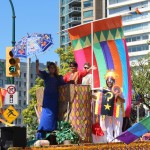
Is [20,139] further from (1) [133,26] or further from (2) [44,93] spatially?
(1) [133,26]

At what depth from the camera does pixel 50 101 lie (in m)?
12.5

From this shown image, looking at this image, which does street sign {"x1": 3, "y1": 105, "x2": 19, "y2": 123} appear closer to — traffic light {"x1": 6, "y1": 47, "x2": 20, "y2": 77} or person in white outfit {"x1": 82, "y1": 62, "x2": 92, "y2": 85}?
traffic light {"x1": 6, "y1": 47, "x2": 20, "y2": 77}

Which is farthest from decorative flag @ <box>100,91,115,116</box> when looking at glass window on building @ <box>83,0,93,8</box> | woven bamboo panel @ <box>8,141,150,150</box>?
glass window on building @ <box>83,0,93,8</box>

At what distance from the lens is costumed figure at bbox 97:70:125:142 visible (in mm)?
13281

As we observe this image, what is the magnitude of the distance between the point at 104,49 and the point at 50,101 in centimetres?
295

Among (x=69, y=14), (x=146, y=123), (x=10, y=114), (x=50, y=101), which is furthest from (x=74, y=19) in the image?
(x=146, y=123)

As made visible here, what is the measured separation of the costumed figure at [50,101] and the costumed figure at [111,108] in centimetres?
119

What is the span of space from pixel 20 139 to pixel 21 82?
141 metres

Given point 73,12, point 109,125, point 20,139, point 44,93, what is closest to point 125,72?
point 109,125

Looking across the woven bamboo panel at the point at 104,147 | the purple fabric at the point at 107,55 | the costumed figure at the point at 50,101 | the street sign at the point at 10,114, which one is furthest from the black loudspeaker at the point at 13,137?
the street sign at the point at 10,114

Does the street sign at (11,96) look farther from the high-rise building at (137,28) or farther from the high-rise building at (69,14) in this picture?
the high-rise building at (69,14)

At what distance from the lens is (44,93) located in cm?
1264

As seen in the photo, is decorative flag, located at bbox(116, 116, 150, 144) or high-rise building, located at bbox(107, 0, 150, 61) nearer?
decorative flag, located at bbox(116, 116, 150, 144)

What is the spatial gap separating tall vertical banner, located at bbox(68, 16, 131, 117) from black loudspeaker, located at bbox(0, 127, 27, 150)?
150 inches
